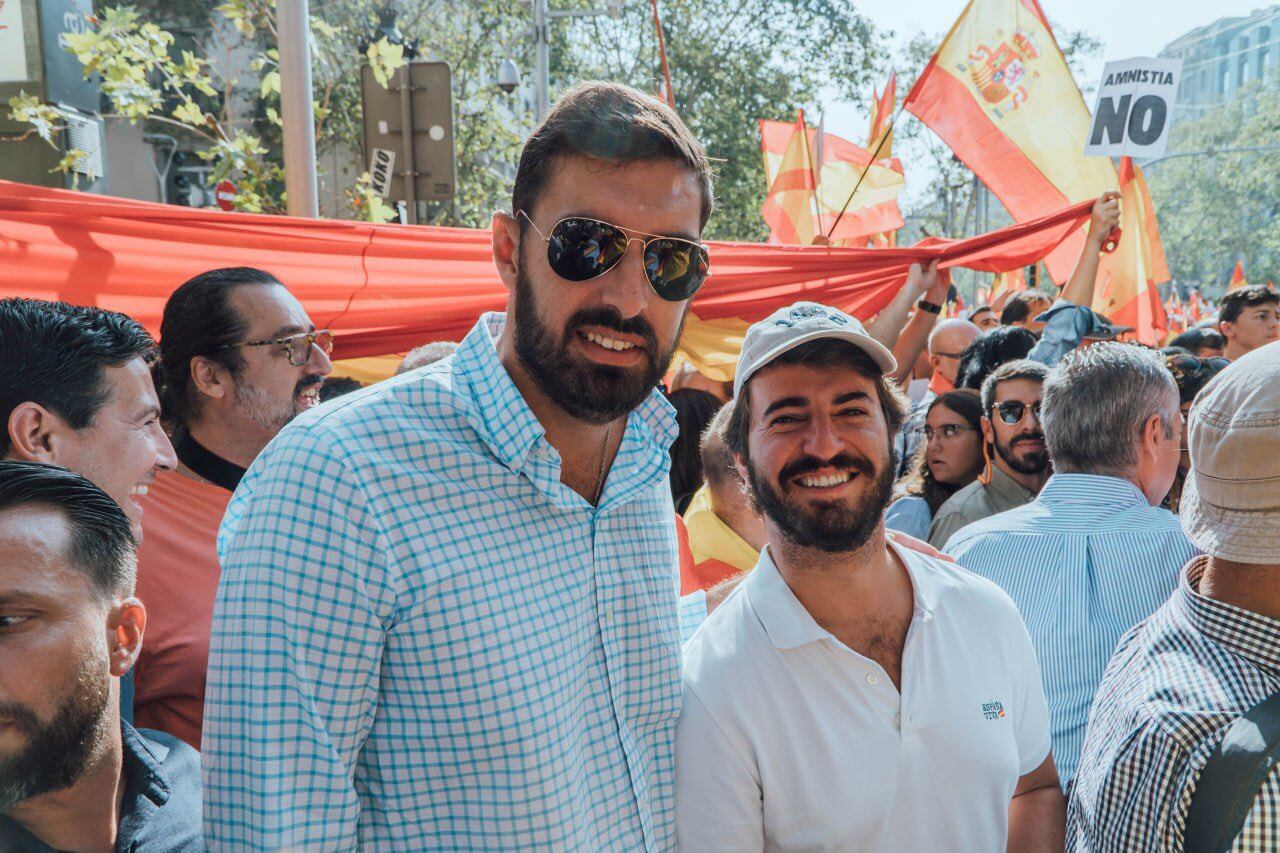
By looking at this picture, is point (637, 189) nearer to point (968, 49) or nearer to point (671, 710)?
point (671, 710)

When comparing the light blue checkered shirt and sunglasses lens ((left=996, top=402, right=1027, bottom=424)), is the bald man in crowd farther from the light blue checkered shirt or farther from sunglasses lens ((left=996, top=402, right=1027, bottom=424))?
the light blue checkered shirt

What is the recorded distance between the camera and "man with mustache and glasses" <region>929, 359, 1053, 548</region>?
13.6 ft

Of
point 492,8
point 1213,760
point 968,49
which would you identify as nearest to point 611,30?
point 492,8

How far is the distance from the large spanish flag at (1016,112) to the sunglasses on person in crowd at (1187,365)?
147 centimetres

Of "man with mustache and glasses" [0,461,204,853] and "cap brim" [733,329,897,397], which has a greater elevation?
"cap brim" [733,329,897,397]

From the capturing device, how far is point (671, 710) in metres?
1.87

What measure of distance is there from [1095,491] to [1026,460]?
4.20 feet

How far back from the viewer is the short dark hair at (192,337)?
3002mm

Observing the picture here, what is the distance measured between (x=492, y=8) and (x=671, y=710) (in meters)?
19.0

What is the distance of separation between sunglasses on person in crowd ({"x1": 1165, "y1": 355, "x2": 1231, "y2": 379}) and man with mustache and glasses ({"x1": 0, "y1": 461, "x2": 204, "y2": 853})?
16.7 ft

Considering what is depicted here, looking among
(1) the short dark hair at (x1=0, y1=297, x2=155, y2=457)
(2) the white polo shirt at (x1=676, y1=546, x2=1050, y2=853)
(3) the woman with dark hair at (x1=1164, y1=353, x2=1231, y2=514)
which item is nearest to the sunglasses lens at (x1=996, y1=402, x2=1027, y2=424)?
(3) the woman with dark hair at (x1=1164, y1=353, x2=1231, y2=514)

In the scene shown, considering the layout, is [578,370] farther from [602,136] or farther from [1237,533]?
[1237,533]

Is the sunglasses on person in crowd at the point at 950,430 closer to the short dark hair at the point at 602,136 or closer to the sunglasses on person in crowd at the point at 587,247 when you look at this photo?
the short dark hair at the point at 602,136

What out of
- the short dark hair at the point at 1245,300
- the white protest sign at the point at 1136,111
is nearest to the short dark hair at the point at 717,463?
the white protest sign at the point at 1136,111
